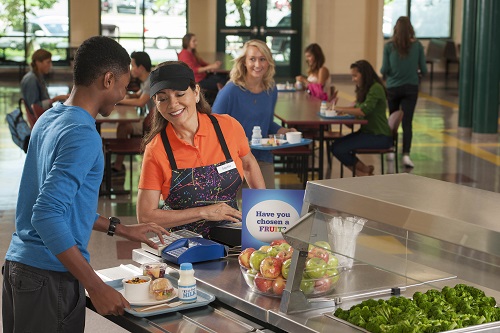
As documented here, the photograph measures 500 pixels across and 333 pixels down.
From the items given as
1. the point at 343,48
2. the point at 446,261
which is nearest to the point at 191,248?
the point at 446,261

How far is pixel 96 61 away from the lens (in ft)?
9.56

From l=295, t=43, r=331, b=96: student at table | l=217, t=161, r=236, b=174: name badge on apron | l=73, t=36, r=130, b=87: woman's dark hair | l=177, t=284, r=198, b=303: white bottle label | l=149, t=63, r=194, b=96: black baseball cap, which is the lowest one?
l=177, t=284, r=198, b=303: white bottle label

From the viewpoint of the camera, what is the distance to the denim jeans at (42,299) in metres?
2.91

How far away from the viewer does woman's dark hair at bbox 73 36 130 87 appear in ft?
9.56

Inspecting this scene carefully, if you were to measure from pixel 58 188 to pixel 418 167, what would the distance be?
8.13 meters

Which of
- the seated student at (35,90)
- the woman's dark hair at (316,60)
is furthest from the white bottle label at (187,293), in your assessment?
the woman's dark hair at (316,60)

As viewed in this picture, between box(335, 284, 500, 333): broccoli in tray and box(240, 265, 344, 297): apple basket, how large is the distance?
13 cm

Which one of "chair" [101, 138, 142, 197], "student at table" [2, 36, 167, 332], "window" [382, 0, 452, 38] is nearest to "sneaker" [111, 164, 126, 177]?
"chair" [101, 138, 142, 197]

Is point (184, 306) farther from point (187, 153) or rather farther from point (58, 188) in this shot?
point (187, 153)

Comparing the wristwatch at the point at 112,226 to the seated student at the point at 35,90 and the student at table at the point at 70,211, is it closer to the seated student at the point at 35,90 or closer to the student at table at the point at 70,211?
the student at table at the point at 70,211

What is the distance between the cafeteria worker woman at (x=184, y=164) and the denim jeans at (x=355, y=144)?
5.01 meters

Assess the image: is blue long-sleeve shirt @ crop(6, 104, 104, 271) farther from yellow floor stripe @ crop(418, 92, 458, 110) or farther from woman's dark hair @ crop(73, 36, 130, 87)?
yellow floor stripe @ crop(418, 92, 458, 110)

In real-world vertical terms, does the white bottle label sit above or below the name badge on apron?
below

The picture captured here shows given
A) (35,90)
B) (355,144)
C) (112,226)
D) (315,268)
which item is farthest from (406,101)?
(315,268)
